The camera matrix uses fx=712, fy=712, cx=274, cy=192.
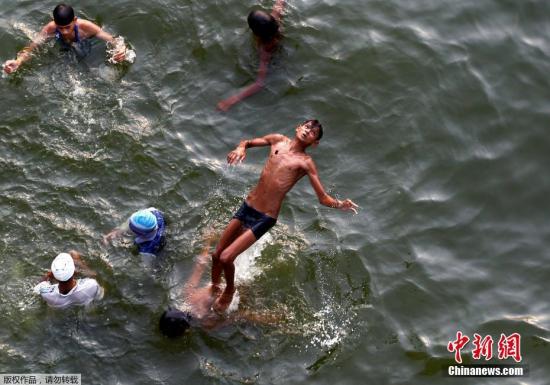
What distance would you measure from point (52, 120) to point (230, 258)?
438cm

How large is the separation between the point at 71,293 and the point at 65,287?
130mm

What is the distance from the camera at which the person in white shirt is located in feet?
29.4

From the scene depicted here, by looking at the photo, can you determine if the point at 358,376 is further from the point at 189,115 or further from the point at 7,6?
the point at 7,6

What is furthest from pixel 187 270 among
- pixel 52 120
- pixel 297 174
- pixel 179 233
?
pixel 52 120

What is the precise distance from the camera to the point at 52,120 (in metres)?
11.5

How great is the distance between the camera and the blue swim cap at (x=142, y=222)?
9.55 m

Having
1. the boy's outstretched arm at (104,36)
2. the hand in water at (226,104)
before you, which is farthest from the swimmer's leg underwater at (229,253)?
the boy's outstretched arm at (104,36)

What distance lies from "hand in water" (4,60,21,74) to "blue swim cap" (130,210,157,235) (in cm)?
400

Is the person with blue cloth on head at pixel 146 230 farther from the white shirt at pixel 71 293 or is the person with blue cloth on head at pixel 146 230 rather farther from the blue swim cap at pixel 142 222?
the white shirt at pixel 71 293

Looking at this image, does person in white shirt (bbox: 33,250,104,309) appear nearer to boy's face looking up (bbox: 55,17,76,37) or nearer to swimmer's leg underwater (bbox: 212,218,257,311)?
swimmer's leg underwater (bbox: 212,218,257,311)

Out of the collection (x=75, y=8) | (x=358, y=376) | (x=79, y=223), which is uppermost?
(x=75, y=8)

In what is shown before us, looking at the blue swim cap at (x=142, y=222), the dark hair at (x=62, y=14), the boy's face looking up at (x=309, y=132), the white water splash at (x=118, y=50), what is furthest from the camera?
the white water splash at (x=118, y=50)

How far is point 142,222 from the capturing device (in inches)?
377

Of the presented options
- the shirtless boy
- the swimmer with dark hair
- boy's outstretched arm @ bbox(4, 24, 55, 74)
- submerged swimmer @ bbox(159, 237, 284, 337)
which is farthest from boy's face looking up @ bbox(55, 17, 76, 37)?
submerged swimmer @ bbox(159, 237, 284, 337)
